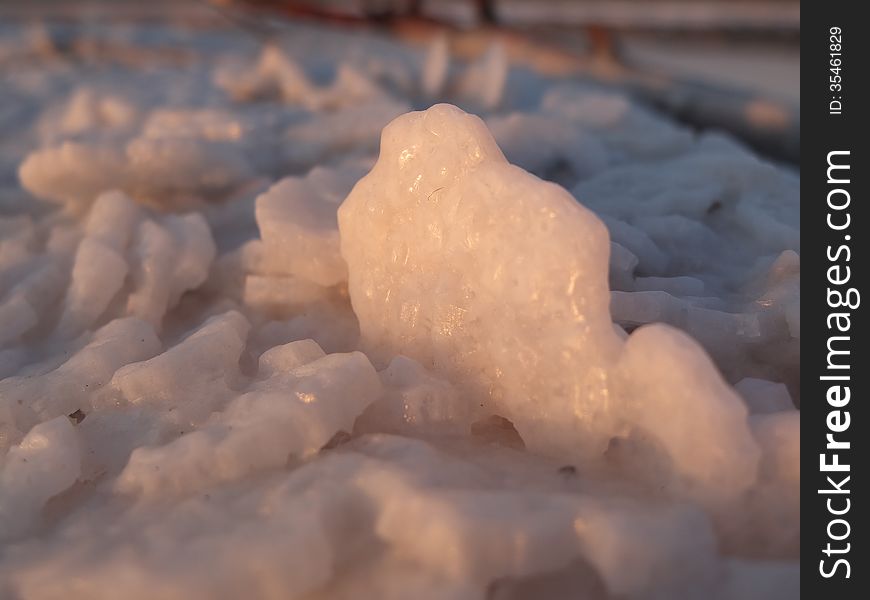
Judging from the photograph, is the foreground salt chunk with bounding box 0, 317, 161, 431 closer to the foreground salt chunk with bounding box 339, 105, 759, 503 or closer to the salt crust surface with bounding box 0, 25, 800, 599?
the salt crust surface with bounding box 0, 25, 800, 599

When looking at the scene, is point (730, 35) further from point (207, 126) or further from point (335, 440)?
point (335, 440)

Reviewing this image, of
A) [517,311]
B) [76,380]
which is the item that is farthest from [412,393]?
[76,380]

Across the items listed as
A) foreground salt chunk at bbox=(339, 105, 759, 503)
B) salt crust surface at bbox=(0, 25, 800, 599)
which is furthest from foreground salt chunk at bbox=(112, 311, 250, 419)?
foreground salt chunk at bbox=(339, 105, 759, 503)

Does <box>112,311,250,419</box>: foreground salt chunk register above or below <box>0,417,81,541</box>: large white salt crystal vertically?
above

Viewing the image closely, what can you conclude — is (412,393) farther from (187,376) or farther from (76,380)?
(76,380)
